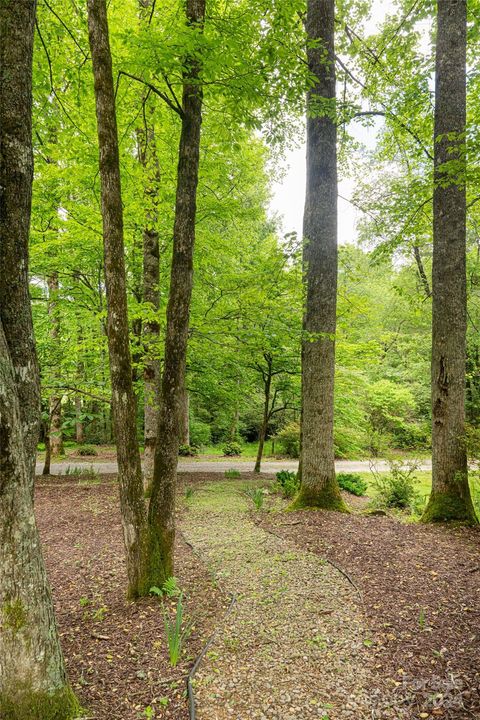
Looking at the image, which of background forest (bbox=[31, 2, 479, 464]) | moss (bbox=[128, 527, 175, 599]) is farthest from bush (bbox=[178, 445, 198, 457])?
moss (bbox=[128, 527, 175, 599])

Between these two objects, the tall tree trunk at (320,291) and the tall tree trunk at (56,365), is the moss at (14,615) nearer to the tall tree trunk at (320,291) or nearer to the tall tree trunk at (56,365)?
the tall tree trunk at (320,291)

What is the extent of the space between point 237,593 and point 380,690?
1.49 metres

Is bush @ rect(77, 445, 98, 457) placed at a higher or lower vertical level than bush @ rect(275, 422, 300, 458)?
lower

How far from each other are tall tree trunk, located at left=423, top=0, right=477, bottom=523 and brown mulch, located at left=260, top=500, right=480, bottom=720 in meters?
0.93

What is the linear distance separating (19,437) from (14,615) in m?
0.84

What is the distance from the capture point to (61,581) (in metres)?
3.86

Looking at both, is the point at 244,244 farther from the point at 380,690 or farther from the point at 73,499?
the point at 380,690

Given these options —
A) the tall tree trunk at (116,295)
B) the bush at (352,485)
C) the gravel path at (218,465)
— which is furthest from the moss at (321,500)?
the gravel path at (218,465)

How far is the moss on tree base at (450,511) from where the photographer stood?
532 centimetres

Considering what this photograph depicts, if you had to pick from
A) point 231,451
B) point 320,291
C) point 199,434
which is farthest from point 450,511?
point 199,434

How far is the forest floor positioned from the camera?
2.23 metres

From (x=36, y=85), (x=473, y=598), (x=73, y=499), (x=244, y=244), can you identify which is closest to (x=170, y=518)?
(x=473, y=598)

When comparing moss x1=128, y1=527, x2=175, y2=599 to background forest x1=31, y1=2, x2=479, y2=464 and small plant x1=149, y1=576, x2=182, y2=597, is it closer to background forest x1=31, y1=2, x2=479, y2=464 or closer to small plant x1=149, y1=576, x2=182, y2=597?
small plant x1=149, y1=576, x2=182, y2=597

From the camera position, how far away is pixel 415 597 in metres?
3.30
